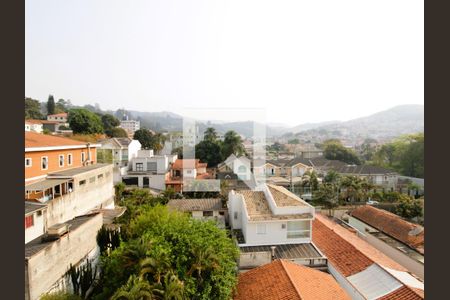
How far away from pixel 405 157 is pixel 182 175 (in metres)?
44.1

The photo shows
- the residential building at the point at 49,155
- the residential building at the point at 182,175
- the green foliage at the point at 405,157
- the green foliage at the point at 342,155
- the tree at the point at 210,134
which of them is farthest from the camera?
the green foliage at the point at 342,155

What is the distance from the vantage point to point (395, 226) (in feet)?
68.1

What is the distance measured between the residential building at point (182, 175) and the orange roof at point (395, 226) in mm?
19439

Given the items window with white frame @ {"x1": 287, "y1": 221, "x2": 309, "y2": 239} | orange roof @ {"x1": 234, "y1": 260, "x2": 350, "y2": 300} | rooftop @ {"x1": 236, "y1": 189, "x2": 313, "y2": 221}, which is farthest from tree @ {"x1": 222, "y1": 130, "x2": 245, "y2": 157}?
orange roof @ {"x1": 234, "y1": 260, "x2": 350, "y2": 300}

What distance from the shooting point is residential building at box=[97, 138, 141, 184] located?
1465 inches

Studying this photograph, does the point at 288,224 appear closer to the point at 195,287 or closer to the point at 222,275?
the point at 222,275

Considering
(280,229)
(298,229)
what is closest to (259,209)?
(280,229)

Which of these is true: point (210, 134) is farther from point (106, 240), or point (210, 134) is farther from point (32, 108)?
point (32, 108)

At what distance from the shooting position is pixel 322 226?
1942 centimetres

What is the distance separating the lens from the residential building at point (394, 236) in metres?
16.4

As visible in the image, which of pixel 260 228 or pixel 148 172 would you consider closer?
pixel 260 228

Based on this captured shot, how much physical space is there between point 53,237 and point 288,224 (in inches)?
429

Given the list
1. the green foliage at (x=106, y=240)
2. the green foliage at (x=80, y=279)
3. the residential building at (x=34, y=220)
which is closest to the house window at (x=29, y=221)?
the residential building at (x=34, y=220)

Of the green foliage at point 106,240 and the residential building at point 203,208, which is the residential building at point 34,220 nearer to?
the green foliage at point 106,240
